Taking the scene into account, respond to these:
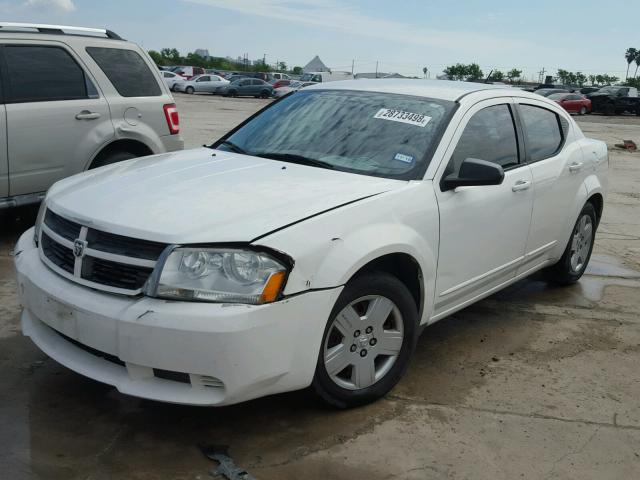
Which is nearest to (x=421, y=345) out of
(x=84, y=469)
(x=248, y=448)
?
(x=248, y=448)

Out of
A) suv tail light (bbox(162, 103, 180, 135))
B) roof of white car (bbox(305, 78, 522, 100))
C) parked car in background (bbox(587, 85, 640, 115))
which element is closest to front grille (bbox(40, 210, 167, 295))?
roof of white car (bbox(305, 78, 522, 100))

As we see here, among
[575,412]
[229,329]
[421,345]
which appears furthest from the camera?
[421,345]

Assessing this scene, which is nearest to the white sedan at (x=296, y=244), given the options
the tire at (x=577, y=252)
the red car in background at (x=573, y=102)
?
the tire at (x=577, y=252)

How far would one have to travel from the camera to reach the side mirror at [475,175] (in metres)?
3.62

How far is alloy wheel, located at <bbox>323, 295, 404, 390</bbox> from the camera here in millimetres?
3199

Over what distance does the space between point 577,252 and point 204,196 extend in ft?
11.7

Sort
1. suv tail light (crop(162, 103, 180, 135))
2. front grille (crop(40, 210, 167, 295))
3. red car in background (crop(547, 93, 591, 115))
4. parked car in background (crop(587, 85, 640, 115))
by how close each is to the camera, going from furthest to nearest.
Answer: parked car in background (crop(587, 85, 640, 115)) < red car in background (crop(547, 93, 591, 115)) < suv tail light (crop(162, 103, 180, 135)) < front grille (crop(40, 210, 167, 295))

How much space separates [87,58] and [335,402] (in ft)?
15.0

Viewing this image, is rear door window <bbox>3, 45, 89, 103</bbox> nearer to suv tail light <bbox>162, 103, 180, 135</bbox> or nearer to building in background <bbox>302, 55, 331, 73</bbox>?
suv tail light <bbox>162, 103, 180, 135</bbox>

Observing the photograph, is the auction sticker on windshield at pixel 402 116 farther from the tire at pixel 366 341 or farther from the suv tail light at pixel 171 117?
the suv tail light at pixel 171 117

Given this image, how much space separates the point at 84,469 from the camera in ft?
9.29

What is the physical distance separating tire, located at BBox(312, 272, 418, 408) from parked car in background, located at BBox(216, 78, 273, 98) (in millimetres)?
40564

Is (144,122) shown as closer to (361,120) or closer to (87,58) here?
(87,58)

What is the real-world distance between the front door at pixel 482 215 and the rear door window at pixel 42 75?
→ 151 inches
